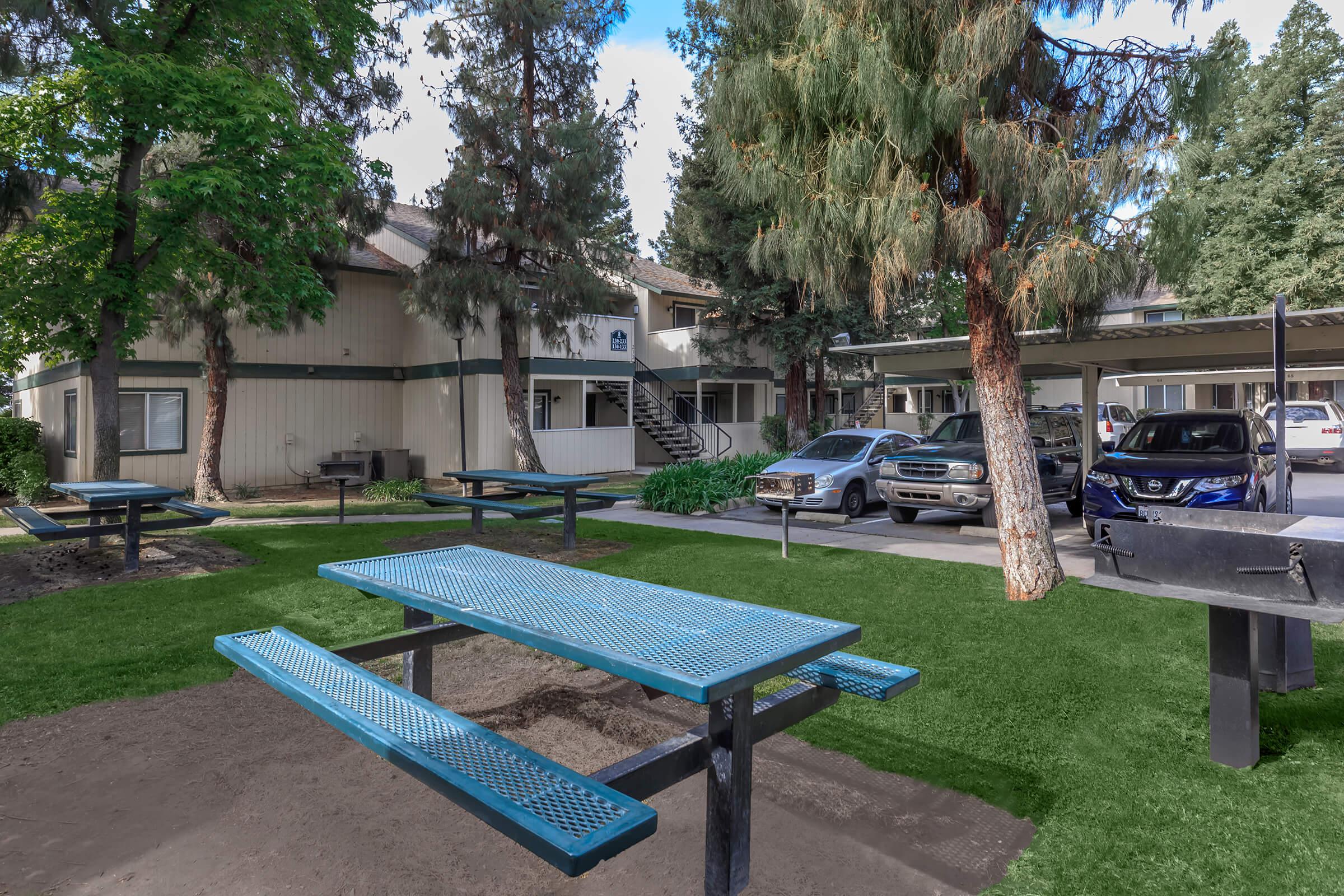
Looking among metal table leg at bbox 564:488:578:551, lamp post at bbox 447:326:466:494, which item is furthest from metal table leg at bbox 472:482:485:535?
lamp post at bbox 447:326:466:494

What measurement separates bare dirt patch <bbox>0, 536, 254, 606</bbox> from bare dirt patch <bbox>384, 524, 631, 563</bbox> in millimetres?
1932

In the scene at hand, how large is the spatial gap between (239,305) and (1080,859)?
16886mm

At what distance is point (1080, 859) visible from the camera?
9.58 ft

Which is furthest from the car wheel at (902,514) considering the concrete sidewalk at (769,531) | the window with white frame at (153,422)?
the window with white frame at (153,422)

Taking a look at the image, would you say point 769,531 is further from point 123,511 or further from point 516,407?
point 516,407

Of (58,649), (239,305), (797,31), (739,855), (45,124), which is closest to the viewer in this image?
(739,855)

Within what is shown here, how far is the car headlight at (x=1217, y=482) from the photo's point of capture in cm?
898

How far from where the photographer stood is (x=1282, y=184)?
26.7 metres

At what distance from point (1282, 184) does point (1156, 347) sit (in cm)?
2304

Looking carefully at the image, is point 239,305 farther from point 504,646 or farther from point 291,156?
point 504,646

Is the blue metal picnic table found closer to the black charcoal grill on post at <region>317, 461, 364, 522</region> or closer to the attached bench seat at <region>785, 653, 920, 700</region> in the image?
the attached bench seat at <region>785, 653, 920, 700</region>

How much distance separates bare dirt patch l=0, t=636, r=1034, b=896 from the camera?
2.86m

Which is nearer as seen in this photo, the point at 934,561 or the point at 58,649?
the point at 58,649

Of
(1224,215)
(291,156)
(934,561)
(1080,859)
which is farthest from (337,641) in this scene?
(1224,215)
